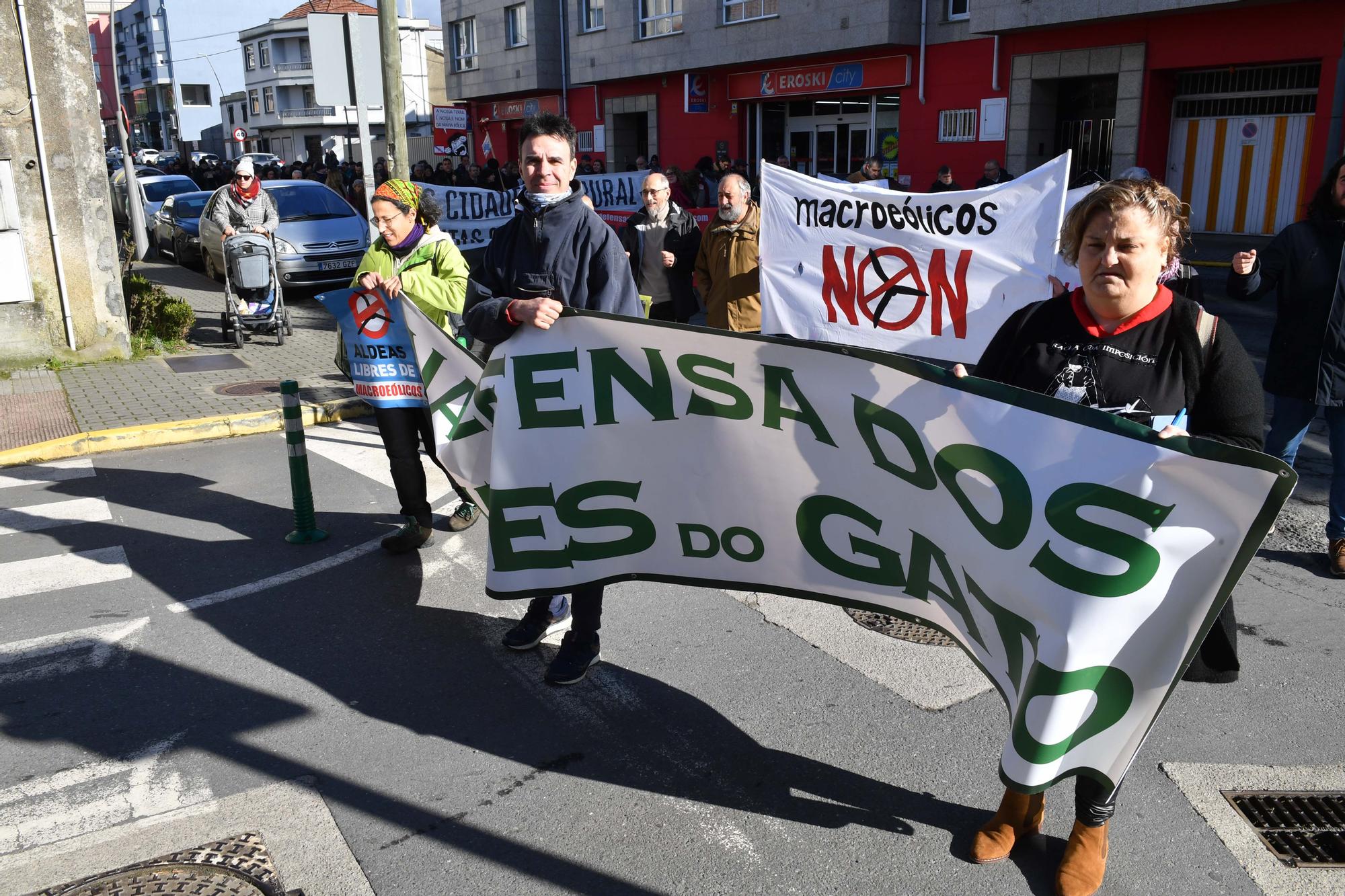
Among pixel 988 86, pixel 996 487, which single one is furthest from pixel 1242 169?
pixel 996 487

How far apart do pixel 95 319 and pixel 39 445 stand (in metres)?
3.66

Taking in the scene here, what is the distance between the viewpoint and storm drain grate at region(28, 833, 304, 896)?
316cm

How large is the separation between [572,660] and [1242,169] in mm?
20225

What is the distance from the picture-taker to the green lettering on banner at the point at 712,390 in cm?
354

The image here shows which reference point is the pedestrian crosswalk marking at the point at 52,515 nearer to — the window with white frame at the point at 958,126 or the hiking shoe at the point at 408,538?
the hiking shoe at the point at 408,538

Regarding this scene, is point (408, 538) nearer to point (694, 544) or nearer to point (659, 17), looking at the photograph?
point (694, 544)

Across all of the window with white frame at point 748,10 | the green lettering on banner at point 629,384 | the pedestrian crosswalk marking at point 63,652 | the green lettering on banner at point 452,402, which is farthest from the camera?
the window with white frame at point 748,10

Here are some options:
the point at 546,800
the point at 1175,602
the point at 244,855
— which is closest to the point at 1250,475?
the point at 1175,602

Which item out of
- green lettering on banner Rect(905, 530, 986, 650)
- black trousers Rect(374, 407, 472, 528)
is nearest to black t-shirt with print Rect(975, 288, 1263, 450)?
green lettering on banner Rect(905, 530, 986, 650)

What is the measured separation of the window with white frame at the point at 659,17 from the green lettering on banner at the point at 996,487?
2954cm

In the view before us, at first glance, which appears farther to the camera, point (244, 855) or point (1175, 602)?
point (244, 855)

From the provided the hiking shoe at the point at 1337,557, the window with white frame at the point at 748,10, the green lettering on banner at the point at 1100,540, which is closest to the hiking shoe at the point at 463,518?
the green lettering on banner at the point at 1100,540

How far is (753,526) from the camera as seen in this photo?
372cm

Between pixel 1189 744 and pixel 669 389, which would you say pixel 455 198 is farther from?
pixel 1189 744
